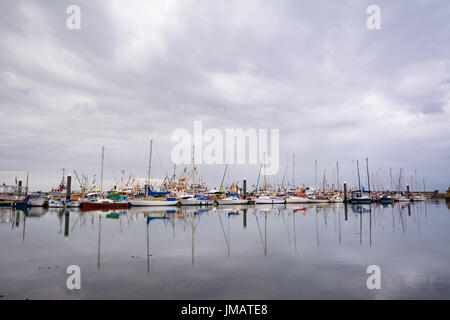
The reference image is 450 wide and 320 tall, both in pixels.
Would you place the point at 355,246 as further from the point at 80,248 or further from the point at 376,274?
the point at 80,248

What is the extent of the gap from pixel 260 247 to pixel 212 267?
768cm

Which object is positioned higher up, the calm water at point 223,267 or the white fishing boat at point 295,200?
the calm water at point 223,267

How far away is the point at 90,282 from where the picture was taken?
13.7m

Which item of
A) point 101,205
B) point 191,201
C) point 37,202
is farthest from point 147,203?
point 37,202

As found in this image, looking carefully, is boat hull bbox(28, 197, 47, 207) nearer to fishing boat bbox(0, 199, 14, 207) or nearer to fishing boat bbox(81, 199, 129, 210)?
fishing boat bbox(0, 199, 14, 207)

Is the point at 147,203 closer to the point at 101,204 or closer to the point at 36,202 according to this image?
the point at 101,204

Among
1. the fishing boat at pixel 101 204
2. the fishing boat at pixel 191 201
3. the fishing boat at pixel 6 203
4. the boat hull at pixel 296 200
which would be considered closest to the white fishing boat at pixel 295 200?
the boat hull at pixel 296 200

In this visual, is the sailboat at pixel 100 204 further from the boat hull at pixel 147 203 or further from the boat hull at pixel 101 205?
the boat hull at pixel 147 203

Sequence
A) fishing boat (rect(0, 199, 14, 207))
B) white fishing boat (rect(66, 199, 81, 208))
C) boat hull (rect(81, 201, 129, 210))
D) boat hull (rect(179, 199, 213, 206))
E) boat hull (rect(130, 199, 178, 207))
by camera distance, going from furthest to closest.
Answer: boat hull (rect(179, 199, 213, 206)), boat hull (rect(130, 199, 178, 207)), fishing boat (rect(0, 199, 14, 207)), white fishing boat (rect(66, 199, 81, 208)), boat hull (rect(81, 201, 129, 210))

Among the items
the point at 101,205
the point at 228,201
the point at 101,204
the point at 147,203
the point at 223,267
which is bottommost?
the point at 228,201

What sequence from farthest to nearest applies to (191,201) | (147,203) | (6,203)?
(191,201) → (147,203) → (6,203)

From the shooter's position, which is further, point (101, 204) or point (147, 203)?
point (147, 203)

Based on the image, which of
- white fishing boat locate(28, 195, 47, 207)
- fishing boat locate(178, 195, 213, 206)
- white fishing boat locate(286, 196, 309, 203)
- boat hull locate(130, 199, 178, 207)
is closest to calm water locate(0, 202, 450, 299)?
boat hull locate(130, 199, 178, 207)
